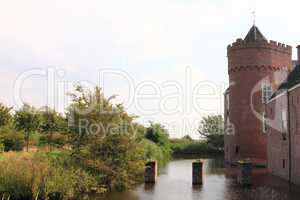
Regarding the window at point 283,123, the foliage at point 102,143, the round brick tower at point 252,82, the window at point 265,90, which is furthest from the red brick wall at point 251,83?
the foliage at point 102,143

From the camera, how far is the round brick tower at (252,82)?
38125mm

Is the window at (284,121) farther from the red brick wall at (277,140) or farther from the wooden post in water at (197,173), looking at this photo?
the wooden post in water at (197,173)

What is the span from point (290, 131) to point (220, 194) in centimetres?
771

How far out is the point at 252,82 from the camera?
3822 centimetres

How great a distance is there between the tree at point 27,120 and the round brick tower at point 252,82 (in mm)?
20727

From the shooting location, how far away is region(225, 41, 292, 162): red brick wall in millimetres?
38094

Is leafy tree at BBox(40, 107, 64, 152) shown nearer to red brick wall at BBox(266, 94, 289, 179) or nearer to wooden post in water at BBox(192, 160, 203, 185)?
wooden post in water at BBox(192, 160, 203, 185)

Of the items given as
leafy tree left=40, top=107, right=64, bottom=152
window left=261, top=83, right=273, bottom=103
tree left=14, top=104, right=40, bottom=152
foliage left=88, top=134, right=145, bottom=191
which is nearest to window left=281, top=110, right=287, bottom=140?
foliage left=88, top=134, right=145, bottom=191

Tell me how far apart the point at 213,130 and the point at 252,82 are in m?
34.1

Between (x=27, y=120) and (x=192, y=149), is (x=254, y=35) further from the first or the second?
(x=192, y=149)

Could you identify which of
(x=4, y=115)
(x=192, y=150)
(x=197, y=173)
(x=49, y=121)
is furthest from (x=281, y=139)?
(x=192, y=150)

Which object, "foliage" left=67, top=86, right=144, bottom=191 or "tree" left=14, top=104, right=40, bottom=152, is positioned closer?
"foliage" left=67, top=86, right=144, bottom=191

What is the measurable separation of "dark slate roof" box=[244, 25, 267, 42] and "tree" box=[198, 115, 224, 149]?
2638 centimetres

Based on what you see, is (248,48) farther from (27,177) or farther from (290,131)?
(27,177)
